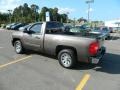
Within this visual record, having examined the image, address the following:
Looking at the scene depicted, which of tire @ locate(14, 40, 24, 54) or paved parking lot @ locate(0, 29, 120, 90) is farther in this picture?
tire @ locate(14, 40, 24, 54)

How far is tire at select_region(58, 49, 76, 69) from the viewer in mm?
8484

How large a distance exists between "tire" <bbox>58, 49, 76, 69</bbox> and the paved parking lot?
0.22 metres

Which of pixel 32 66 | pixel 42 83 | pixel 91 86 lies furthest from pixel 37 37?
pixel 91 86

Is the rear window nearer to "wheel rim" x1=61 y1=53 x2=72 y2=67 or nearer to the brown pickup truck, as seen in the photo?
the brown pickup truck

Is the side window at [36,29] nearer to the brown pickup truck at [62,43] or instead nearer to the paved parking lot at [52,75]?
the brown pickup truck at [62,43]

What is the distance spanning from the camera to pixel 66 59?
8.69 metres

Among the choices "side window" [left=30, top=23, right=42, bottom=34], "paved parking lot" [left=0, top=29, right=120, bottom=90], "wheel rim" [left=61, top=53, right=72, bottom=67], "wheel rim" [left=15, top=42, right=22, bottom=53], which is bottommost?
"paved parking lot" [left=0, top=29, right=120, bottom=90]

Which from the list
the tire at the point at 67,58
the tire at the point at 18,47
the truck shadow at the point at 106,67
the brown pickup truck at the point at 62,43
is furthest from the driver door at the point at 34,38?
the truck shadow at the point at 106,67

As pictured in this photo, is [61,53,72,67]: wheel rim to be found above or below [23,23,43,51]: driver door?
below

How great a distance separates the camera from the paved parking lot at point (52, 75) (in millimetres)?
6566

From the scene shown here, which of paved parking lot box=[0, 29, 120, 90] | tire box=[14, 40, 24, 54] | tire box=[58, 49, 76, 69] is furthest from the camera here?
tire box=[14, 40, 24, 54]

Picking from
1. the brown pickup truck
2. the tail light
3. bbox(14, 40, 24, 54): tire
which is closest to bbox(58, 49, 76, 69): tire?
the brown pickup truck

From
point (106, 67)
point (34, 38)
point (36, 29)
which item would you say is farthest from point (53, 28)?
point (106, 67)

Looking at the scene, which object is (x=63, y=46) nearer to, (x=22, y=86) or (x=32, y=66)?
(x=32, y=66)
